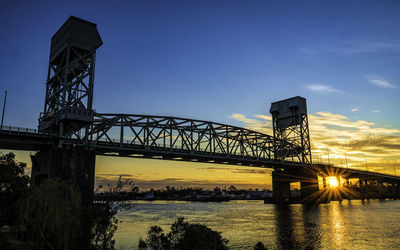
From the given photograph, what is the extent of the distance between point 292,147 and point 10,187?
12208 centimetres

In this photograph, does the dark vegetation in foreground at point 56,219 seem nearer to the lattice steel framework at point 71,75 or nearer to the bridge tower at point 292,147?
the lattice steel framework at point 71,75

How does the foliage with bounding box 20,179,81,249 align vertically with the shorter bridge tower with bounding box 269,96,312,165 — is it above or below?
below

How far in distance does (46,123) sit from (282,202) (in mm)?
104892

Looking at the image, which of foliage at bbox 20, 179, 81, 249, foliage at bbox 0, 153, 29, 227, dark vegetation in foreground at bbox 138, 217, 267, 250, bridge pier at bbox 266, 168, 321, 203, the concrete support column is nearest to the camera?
foliage at bbox 20, 179, 81, 249

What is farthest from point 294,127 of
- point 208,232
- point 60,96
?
point 208,232

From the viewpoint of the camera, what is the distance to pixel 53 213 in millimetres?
19297

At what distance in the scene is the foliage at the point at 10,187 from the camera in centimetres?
2682

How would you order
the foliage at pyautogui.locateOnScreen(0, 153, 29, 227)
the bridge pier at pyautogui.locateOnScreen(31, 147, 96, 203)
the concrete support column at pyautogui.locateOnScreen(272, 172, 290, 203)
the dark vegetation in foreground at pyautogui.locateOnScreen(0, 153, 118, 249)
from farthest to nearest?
the concrete support column at pyautogui.locateOnScreen(272, 172, 290, 203), the bridge pier at pyautogui.locateOnScreen(31, 147, 96, 203), the foliage at pyautogui.locateOnScreen(0, 153, 29, 227), the dark vegetation in foreground at pyautogui.locateOnScreen(0, 153, 118, 249)

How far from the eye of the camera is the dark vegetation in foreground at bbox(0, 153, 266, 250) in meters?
19.5

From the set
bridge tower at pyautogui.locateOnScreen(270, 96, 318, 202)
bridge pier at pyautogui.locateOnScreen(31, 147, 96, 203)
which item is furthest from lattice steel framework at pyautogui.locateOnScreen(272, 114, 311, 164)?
bridge pier at pyautogui.locateOnScreen(31, 147, 96, 203)

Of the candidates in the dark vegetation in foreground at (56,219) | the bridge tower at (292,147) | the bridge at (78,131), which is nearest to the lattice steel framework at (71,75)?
the bridge at (78,131)

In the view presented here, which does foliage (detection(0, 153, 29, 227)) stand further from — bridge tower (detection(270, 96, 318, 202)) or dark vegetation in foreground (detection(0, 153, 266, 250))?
bridge tower (detection(270, 96, 318, 202))

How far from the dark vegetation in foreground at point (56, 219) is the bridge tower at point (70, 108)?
25.7 metres

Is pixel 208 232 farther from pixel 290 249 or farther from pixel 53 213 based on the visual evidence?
pixel 290 249
